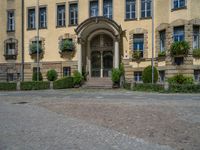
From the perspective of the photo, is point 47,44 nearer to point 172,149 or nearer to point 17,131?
point 17,131

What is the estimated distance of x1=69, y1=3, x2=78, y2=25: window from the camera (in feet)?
111

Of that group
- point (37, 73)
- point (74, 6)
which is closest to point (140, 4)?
point (74, 6)

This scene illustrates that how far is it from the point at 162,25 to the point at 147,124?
2057 cm

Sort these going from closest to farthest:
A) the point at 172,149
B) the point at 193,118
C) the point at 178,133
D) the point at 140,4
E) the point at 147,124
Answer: the point at 172,149 < the point at 178,133 < the point at 147,124 < the point at 193,118 < the point at 140,4

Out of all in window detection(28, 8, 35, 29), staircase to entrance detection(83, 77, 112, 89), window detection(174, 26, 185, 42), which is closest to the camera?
window detection(174, 26, 185, 42)

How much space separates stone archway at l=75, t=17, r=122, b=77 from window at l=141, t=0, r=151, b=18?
2803mm

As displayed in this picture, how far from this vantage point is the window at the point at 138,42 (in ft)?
102

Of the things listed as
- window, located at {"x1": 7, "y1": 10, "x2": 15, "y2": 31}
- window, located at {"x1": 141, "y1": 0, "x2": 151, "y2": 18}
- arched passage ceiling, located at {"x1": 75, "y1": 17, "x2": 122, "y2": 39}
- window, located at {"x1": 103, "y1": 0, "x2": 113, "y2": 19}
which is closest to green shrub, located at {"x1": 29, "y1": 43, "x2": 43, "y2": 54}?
window, located at {"x1": 7, "y1": 10, "x2": 15, "y2": 31}

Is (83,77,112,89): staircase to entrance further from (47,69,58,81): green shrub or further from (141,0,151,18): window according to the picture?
(141,0,151,18): window

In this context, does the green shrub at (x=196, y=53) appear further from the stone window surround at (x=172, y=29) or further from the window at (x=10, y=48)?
the window at (x=10, y=48)

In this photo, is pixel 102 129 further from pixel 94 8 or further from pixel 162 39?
pixel 94 8

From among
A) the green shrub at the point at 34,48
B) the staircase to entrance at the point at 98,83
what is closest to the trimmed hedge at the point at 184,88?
the staircase to entrance at the point at 98,83

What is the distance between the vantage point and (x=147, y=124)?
1013 centimetres

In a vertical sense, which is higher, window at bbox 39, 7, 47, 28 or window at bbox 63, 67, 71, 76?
window at bbox 39, 7, 47, 28
